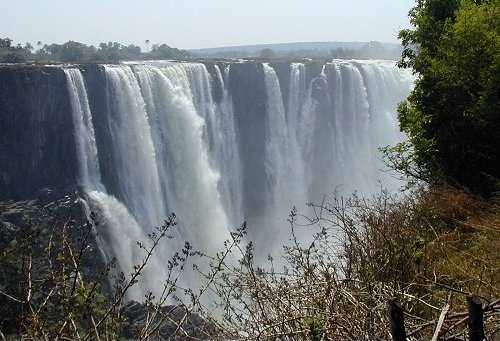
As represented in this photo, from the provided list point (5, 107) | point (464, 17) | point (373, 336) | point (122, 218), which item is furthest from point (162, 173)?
point (373, 336)

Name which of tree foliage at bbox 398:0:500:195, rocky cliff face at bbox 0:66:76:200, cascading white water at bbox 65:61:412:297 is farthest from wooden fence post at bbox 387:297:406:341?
rocky cliff face at bbox 0:66:76:200

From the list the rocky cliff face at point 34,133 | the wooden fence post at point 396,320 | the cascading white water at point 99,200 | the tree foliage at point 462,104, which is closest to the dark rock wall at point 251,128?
the cascading white water at point 99,200

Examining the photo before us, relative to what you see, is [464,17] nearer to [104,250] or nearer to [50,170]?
[104,250]

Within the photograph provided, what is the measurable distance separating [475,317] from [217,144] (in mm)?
26083

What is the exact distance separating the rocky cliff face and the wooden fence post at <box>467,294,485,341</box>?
2067cm

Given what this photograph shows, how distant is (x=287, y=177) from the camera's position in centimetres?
3228

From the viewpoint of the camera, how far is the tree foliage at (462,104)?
970 centimetres

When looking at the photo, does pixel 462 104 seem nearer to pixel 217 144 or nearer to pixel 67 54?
pixel 217 144

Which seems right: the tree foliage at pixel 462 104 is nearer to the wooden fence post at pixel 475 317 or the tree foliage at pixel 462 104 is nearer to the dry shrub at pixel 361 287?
the dry shrub at pixel 361 287

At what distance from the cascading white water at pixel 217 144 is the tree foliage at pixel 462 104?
10.6m

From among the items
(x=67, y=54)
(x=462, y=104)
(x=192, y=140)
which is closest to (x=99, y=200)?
(x=192, y=140)

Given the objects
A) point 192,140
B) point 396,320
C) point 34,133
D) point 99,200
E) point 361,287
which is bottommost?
point 99,200

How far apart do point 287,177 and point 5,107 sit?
15.9 meters

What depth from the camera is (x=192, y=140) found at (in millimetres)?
25859
